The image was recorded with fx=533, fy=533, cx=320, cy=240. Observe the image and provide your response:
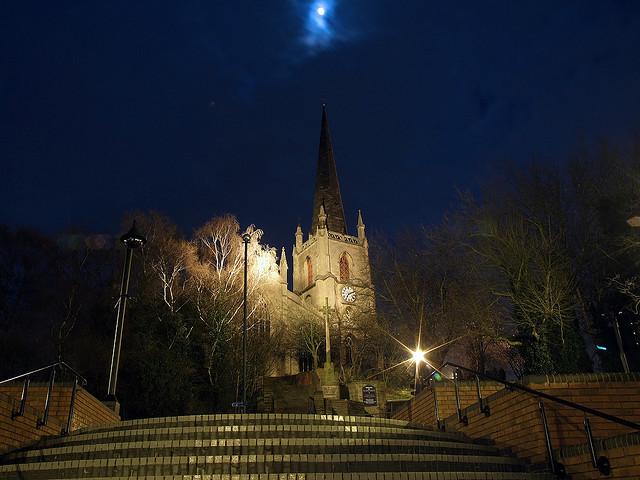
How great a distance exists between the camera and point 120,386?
1978 cm

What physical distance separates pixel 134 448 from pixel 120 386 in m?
14.6

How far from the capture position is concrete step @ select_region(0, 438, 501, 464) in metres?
6.34

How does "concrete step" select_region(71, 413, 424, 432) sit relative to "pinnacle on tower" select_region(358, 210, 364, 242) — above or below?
below

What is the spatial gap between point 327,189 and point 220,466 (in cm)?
7367

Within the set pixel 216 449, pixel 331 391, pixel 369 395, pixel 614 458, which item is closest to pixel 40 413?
pixel 216 449

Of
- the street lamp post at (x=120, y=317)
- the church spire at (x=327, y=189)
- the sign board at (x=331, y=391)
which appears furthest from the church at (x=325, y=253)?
the street lamp post at (x=120, y=317)

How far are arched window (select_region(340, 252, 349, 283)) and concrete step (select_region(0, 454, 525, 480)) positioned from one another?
6237 cm

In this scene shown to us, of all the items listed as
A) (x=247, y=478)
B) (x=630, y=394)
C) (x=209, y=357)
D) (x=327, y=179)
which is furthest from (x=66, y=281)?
(x=327, y=179)

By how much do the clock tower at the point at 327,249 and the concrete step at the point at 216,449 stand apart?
5566cm

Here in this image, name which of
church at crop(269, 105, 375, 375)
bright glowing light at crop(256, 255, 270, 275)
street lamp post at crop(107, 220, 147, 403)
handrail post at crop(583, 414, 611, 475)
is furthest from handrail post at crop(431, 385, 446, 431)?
church at crop(269, 105, 375, 375)

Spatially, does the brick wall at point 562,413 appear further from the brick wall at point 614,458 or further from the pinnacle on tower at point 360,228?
the pinnacle on tower at point 360,228

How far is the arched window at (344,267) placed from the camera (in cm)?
6912

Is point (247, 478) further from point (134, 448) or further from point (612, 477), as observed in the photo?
point (612, 477)

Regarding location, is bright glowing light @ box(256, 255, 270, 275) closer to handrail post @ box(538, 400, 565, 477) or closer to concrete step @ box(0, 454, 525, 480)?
concrete step @ box(0, 454, 525, 480)
